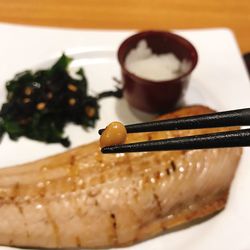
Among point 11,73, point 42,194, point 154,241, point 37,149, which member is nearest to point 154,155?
point 154,241

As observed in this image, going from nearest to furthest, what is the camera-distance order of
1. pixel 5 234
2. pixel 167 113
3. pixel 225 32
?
1. pixel 5 234
2. pixel 167 113
3. pixel 225 32

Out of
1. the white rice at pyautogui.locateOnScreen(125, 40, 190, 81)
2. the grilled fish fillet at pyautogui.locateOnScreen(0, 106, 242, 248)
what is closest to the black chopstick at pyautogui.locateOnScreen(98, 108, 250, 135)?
the grilled fish fillet at pyautogui.locateOnScreen(0, 106, 242, 248)

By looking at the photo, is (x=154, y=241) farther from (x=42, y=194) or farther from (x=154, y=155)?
(x=42, y=194)

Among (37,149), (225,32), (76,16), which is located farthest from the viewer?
(76,16)

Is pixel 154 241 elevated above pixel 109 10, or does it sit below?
below

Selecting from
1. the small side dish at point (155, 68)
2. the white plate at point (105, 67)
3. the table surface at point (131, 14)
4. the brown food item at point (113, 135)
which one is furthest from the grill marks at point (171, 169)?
the table surface at point (131, 14)

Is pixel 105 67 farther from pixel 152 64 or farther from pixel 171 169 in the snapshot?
pixel 171 169

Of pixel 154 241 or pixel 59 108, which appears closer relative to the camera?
pixel 154 241

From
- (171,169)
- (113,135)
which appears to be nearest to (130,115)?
(171,169)
